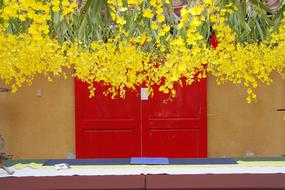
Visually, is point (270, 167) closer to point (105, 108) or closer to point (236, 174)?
point (236, 174)

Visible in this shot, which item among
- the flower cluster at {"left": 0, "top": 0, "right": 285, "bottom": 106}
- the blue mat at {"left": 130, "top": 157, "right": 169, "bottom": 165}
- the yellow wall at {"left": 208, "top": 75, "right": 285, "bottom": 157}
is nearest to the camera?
the flower cluster at {"left": 0, "top": 0, "right": 285, "bottom": 106}

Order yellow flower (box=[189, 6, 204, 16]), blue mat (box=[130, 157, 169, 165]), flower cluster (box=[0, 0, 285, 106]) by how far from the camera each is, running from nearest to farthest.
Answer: yellow flower (box=[189, 6, 204, 16])
flower cluster (box=[0, 0, 285, 106])
blue mat (box=[130, 157, 169, 165])

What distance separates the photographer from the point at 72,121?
5.49 m

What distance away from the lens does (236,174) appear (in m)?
2.69

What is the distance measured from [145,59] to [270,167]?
1.30 m

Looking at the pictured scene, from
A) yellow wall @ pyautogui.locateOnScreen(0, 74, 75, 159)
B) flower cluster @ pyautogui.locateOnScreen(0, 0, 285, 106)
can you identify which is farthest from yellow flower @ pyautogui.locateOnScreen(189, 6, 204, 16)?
yellow wall @ pyautogui.locateOnScreen(0, 74, 75, 159)

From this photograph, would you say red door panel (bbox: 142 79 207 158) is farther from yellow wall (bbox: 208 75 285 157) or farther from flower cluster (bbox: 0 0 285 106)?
flower cluster (bbox: 0 0 285 106)

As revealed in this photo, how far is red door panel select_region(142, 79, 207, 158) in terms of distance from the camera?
18.0 ft

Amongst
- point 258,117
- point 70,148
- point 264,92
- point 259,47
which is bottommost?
point 70,148

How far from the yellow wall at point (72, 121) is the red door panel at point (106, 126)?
0.15m

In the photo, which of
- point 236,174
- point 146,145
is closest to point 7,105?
point 146,145

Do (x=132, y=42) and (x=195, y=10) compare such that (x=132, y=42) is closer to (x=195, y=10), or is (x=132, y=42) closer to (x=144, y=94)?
(x=195, y=10)

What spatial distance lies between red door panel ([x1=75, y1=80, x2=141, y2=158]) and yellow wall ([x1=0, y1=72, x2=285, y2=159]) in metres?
0.15

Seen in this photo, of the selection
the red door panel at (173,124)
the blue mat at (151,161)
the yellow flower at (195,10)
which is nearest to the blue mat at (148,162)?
the blue mat at (151,161)
